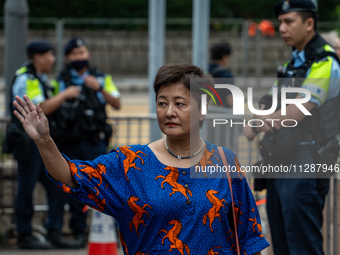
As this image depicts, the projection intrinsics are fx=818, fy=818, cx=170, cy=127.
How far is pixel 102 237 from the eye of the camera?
6.71 m

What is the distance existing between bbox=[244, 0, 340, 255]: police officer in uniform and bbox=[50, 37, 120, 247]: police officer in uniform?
2789mm

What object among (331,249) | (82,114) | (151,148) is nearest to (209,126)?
(82,114)

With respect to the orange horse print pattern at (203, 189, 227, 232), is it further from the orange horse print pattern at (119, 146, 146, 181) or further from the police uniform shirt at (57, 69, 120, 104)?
the police uniform shirt at (57, 69, 120, 104)

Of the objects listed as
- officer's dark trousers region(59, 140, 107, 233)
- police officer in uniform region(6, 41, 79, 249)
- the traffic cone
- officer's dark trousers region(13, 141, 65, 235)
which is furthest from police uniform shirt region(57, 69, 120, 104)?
the traffic cone

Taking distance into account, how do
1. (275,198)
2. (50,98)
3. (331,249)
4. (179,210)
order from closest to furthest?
1. (179,210)
2. (275,198)
3. (331,249)
4. (50,98)

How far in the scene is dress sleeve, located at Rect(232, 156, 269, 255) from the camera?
3.73m

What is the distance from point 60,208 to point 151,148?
4.29 m

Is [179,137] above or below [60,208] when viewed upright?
above

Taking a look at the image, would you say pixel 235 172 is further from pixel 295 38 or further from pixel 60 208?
pixel 60 208

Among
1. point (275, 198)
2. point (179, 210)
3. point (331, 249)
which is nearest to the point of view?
point (179, 210)

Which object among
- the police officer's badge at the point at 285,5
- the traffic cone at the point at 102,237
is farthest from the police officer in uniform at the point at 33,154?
the police officer's badge at the point at 285,5

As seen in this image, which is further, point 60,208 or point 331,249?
point 60,208

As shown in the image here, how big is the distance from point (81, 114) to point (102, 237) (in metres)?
1.45

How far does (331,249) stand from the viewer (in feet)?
19.2
